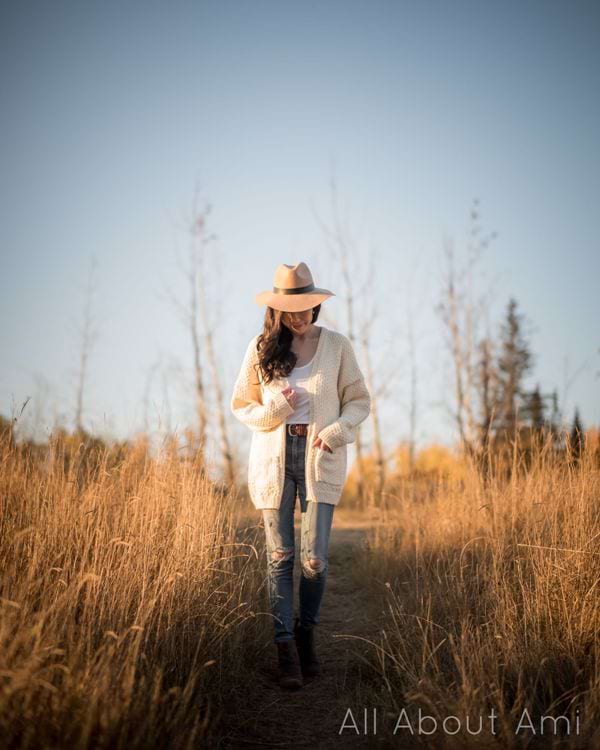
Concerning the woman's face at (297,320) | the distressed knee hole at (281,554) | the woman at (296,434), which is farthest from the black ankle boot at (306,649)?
the woman's face at (297,320)

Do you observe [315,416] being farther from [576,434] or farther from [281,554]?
[576,434]

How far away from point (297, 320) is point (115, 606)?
183 cm

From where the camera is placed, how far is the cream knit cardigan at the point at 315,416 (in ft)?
11.9

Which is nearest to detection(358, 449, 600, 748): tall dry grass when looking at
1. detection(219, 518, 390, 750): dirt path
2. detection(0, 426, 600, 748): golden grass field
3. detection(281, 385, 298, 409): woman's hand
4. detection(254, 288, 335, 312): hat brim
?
detection(0, 426, 600, 748): golden grass field

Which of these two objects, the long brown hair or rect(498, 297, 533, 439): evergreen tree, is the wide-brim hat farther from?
rect(498, 297, 533, 439): evergreen tree

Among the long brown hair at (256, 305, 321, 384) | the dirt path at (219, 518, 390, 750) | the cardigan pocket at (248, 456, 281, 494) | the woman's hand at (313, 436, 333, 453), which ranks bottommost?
the dirt path at (219, 518, 390, 750)

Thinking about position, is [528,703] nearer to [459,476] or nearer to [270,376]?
[270,376]

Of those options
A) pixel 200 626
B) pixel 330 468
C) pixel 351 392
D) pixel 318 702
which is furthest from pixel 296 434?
pixel 318 702

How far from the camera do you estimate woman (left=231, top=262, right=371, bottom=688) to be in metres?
3.62

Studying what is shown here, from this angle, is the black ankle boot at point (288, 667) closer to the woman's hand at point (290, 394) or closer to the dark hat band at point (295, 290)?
the woman's hand at point (290, 394)

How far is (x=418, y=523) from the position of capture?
5781 mm

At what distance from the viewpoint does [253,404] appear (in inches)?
150

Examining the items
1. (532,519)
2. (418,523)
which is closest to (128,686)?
(532,519)

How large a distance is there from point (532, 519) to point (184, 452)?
8.58 ft
